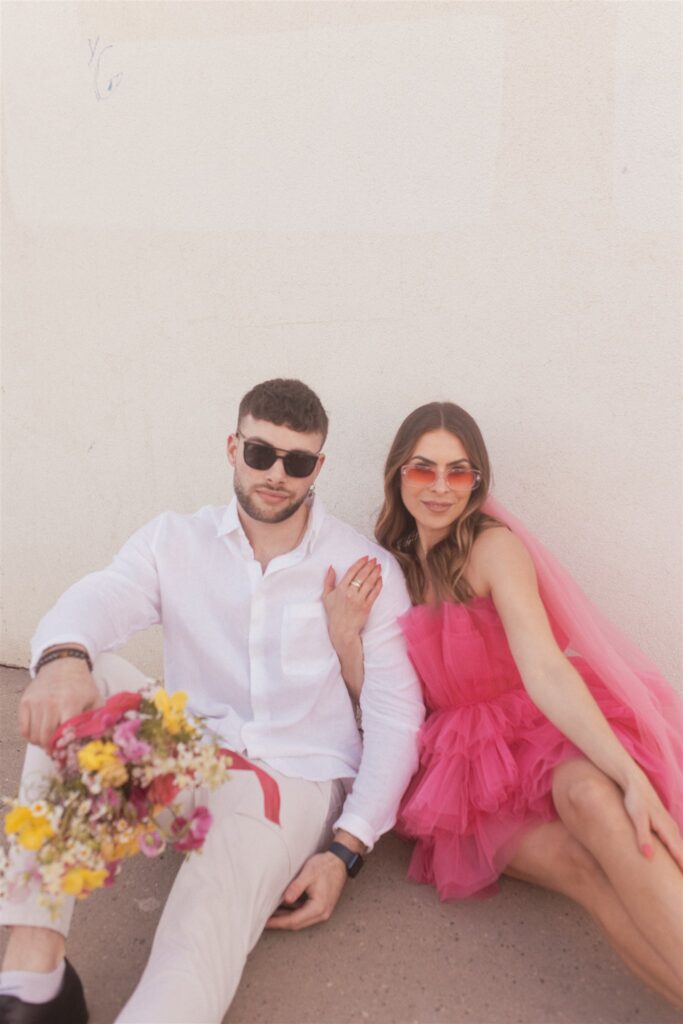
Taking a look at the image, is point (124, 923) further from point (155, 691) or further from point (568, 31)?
point (568, 31)

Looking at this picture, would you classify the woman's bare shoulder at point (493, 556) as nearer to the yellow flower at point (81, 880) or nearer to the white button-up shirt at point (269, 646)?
the white button-up shirt at point (269, 646)

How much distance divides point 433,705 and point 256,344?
1714mm

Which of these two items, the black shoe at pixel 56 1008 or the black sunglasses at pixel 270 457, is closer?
the black shoe at pixel 56 1008

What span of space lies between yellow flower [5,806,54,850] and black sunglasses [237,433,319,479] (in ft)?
4.08

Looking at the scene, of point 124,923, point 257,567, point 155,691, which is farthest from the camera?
point 257,567

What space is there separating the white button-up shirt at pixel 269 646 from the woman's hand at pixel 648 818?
721 millimetres

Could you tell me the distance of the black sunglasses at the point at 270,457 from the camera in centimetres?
273

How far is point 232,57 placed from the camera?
3.53 m

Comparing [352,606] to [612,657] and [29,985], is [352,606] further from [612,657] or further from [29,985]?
[29,985]

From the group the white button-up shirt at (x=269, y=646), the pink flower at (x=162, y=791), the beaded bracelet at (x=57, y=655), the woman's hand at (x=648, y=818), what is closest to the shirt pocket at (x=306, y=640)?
the white button-up shirt at (x=269, y=646)

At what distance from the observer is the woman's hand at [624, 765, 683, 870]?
2219mm

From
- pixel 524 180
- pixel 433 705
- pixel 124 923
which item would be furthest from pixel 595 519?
pixel 124 923

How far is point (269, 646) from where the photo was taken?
112 inches

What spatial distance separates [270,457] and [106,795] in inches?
46.8
